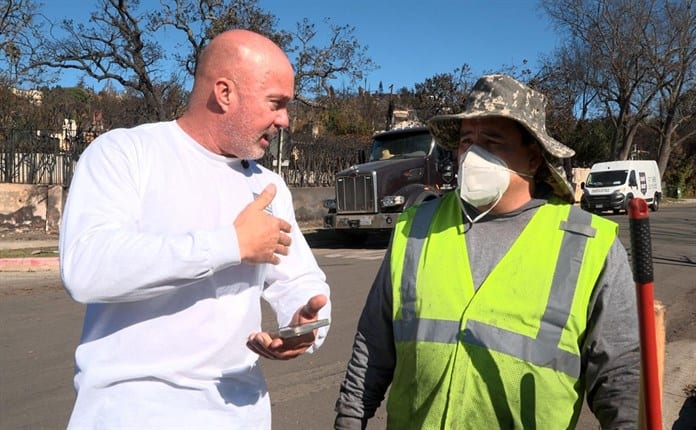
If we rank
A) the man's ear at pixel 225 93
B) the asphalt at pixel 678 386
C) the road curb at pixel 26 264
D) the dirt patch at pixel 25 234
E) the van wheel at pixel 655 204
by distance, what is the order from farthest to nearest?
1. the van wheel at pixel 655 204
2. the dirt patch at pixel 25 234
3. the road curb at pixel 26 264
4. the asphalt at pixel 678 386
5. the man's ear at pixel 225 93

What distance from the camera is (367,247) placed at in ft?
54.3

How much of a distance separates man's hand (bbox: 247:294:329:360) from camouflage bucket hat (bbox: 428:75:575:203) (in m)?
0.81

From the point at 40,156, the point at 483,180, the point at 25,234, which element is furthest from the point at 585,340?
the point at 40,156

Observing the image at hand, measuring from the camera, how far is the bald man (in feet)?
5.20

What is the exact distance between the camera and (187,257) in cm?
159

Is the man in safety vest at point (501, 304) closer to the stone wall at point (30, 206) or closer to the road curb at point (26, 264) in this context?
the road curb at point (26, 264)

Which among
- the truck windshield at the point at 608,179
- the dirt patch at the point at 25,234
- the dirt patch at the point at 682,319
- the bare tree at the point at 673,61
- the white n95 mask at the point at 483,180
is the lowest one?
the dirt patch at the point at 682,319

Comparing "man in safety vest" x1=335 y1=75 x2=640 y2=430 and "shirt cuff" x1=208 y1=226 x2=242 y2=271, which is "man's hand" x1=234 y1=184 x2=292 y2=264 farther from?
"man in safety vest" x1=335 y1=75 x2=640 y2=430

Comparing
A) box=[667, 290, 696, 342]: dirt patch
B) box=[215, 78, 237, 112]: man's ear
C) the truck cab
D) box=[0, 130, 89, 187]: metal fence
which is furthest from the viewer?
box=[0, 130, 89, 187]: metal fence

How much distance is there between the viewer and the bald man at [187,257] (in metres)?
1.59

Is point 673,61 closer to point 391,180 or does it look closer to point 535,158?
point 391,180

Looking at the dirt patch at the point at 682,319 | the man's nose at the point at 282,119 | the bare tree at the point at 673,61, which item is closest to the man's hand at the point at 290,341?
the man's nose at the point at 282,119

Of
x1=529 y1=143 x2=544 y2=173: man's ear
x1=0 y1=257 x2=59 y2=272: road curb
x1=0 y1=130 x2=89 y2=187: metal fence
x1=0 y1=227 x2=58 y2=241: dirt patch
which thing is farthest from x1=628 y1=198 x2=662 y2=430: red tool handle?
x1=0 y1=130 x2=89 y2=187: metal fence

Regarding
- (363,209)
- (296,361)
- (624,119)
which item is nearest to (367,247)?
(363,209)
